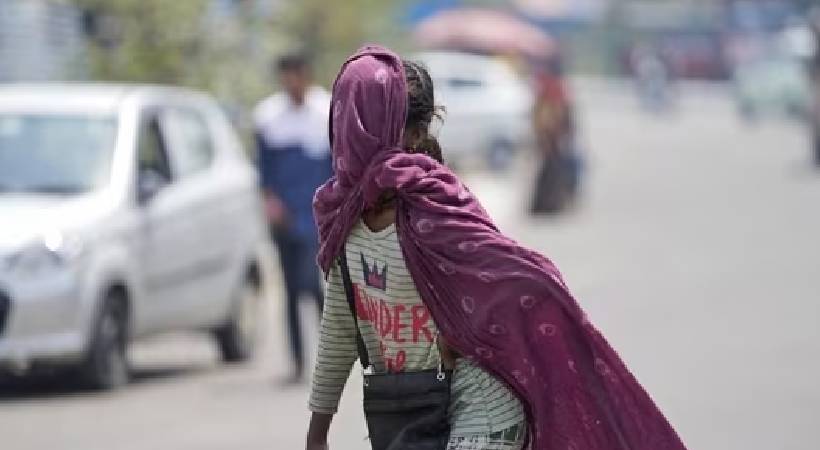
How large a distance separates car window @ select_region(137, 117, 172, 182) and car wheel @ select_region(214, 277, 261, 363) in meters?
1.15

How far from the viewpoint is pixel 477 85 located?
113 ft

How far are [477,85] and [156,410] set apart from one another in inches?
946

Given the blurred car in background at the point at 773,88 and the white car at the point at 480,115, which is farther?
the blurred car in background at the point at 773,88

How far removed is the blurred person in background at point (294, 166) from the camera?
35.8 feet

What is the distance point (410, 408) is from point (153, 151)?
25.7 feet

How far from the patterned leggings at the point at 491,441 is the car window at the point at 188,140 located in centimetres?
802

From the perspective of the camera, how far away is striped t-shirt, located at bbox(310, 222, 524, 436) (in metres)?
4.23

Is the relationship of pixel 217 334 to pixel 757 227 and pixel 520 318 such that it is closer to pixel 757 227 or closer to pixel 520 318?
pixel 520 318

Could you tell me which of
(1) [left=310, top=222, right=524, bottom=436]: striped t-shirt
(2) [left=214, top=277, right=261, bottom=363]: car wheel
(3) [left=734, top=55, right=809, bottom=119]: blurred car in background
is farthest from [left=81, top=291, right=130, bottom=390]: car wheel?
(3) [left=734, top=55, right=809, bottom=119]: blurred car in background

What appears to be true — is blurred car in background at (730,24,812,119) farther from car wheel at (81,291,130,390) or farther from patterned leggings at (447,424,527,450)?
patterned leggings at (447,424,527,450)

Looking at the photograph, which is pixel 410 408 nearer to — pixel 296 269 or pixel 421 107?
pixel 421 107

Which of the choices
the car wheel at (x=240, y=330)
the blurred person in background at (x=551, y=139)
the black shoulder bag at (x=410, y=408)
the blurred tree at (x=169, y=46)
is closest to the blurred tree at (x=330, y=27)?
the blurred person in background at (x=551, y=139)

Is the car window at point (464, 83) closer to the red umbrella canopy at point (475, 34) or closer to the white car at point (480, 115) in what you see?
the white car at point (480, 115)

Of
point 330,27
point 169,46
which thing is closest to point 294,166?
point 169,46
